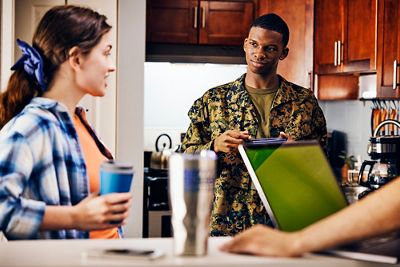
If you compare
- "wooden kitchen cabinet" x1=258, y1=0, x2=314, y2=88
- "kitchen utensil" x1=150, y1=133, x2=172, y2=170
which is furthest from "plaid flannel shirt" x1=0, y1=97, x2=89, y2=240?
"kitchen utensil" x1=150, y1=133, x2=172, y2=170

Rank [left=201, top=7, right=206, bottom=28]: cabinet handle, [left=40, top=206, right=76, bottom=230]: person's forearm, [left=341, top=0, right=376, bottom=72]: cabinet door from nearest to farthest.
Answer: [left=40, top=206, right=76, bottom=230]: person's forearm, [left=341, top=0, right=376, bottom=72]: cabinet door, [left=201, top=7, right=206, bottom=28]: cabinet handle

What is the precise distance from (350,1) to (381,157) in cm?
118

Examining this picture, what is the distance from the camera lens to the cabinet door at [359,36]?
4094mm

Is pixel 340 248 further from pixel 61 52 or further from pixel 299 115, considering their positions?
pixel 299 115

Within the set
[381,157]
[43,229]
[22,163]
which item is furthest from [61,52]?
[381,157]

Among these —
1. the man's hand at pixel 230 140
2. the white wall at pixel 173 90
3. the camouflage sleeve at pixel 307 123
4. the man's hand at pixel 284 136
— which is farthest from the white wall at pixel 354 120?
the man's hand at pixel 230 140

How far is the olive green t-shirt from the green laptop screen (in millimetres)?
1435

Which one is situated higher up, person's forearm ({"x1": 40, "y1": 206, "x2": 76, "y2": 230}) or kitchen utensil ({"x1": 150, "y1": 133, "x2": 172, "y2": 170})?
person's forearm ({"x1": 40, "y1": 206, "x2": 76, "y2": 230})

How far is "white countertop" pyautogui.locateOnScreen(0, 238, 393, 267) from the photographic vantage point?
116 cm

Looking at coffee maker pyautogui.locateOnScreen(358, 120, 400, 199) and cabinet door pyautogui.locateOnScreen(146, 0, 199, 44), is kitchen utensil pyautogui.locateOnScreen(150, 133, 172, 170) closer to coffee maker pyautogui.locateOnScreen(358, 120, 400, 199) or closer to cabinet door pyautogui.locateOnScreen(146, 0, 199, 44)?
cabinet door pyautogui.locateOnScreen(146, 0, 199, 44)

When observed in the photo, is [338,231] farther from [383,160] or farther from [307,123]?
[383,160]

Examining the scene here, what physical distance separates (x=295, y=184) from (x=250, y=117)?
1.47 m

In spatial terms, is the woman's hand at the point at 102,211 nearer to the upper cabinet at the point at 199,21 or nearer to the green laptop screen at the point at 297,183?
the green laptop screen at the point at 297,183

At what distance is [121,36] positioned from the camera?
4.41 meters
